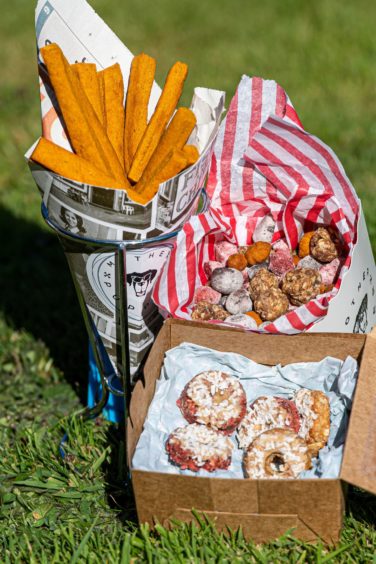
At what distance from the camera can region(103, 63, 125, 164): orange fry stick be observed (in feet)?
7.96

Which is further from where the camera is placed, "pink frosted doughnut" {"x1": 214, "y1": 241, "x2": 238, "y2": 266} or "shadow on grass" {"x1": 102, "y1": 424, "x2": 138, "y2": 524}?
"pink frosted doughnut" {"x1": 214, "y1": 241, "x2": 238, "y2": 266}

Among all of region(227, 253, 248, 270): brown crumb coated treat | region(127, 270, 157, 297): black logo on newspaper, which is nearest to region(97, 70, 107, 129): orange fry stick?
region(127, 270, 157, 297): black logo on newspaper

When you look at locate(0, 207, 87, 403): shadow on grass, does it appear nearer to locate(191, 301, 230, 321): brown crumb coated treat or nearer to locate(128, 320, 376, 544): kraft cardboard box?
locate(191, 301, 230, 321): brown crumb coated treat

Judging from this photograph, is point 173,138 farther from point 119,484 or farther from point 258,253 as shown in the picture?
point 119,484

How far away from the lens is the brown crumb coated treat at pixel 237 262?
254 cm

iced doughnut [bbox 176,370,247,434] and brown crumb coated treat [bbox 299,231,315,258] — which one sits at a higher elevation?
brown crumb coated treat [bbox 299,231,315,258]

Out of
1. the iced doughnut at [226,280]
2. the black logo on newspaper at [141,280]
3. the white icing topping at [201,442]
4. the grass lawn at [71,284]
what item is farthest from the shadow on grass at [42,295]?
the white icing topping at [201,442]

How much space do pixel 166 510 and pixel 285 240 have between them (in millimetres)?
1072

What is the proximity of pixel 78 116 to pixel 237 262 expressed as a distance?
717 mm

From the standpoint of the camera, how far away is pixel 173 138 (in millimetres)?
2301

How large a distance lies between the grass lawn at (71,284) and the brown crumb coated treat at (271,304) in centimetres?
62

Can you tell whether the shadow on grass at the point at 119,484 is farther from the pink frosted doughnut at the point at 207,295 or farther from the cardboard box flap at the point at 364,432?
the cardboard box flap at the point at 364,432

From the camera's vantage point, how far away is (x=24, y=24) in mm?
7562

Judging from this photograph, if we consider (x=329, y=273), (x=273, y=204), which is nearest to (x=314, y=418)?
(x=329, y=273)
